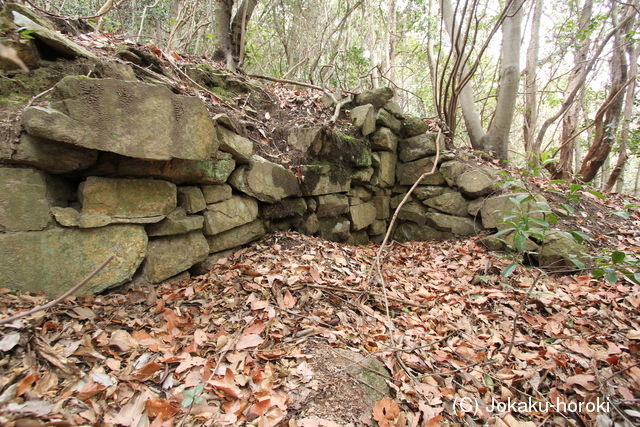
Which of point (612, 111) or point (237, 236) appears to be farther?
point (612, 111)

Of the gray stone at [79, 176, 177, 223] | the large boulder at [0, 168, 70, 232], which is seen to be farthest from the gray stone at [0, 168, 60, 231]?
the gray stone at [79, 176, 177, 223]

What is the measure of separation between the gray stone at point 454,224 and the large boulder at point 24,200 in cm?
473

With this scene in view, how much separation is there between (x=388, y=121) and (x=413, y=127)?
568mm

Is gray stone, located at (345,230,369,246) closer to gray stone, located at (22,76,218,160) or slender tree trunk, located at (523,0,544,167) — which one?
gray stone, located at (22,76,218,160)

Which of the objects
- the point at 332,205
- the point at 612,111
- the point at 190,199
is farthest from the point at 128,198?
the point at 612,111

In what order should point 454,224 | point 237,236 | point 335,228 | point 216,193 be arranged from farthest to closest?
1. point 454,224
2. point 335,228
3. point 237,236
4. point 216,193

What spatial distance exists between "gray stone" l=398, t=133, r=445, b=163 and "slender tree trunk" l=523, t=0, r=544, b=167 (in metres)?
2.71

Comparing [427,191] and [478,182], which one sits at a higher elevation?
[478,182]

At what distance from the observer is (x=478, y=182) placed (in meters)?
4.46

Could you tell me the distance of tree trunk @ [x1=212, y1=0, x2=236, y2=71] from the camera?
4641 millimetres

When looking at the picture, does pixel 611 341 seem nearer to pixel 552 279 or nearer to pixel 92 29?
pixel 552 279

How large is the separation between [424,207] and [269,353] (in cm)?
398

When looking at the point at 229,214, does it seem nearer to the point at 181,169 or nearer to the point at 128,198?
the point at 181,169

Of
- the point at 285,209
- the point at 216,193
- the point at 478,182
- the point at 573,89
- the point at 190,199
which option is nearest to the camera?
the point at 190,199
